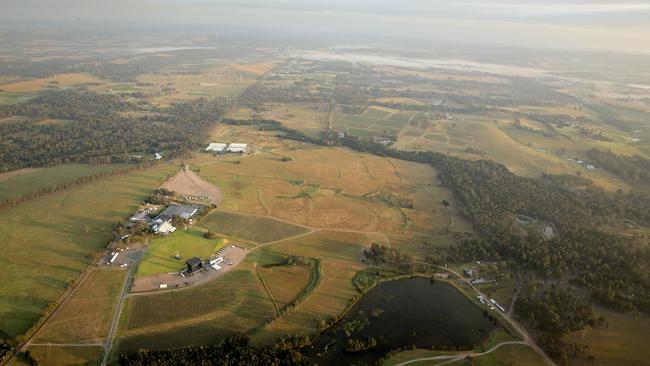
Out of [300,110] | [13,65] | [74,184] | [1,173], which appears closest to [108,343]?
[74,184]

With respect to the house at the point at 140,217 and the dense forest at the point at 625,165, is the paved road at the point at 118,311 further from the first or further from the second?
the dense forest at the point at 625,165

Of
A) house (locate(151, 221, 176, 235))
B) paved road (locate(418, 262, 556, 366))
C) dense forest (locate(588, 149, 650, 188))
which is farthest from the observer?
dense forest (locate(588, 149, 650, 188))

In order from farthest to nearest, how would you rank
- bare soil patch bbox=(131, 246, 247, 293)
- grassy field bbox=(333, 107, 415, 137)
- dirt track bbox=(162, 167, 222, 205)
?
grassy field bbox=(333, 107, 415, 137) < dirt track bbox=(162, 167, 222, 205) < bare soil patch bbox=(131, 246, 247, 293)

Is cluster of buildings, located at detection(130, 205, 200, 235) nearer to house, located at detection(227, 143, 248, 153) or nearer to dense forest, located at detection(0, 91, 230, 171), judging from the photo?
dense forest, located at detection(0, 91, 230, 171)

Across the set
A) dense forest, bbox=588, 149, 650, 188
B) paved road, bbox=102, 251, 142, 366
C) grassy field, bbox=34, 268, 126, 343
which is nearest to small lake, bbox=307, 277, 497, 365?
paved road, bbox=102, 251, 142, 366

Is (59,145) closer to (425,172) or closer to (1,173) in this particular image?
(1,173)

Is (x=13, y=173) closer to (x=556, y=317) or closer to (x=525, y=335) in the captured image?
(x=525, y=335)

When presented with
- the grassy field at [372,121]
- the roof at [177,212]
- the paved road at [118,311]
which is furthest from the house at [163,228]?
the grassy field at [372,121]
